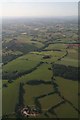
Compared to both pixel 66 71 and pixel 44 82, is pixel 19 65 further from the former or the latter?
pixel 44 82

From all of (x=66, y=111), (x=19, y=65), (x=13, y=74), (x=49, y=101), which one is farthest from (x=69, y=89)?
(x=19, y=65)

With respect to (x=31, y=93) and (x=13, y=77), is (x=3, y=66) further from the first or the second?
(x=31, y=93)

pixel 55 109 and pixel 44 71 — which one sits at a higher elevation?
pixel 44 71

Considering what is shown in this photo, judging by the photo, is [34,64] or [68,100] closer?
[68,100]

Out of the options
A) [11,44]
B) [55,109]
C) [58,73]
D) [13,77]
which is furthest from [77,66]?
[11,44]

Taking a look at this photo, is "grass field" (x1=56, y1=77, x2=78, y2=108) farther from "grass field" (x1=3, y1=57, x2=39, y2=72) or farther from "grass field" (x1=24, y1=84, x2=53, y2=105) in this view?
"grass field" (x1=3, y1=57, x2=39, y2=72)

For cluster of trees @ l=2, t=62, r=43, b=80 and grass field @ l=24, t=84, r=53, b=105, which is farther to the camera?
cluster of trees @ l=2, t=62, r=43, b=80

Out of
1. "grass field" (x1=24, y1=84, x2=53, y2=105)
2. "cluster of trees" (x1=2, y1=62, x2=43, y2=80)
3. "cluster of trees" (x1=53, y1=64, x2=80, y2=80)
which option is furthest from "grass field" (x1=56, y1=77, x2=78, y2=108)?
"cluster of trees" (x1=2, y1=62, x2=43, y2=80)
